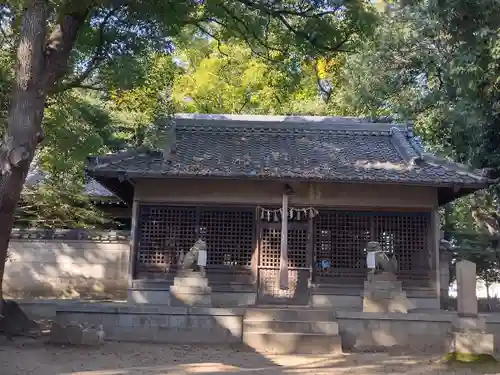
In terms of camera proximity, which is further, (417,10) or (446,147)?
(446,147)

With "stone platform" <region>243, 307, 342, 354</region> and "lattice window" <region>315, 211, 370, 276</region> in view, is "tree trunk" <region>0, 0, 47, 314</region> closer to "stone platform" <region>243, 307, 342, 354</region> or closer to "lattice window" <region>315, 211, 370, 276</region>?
"stone platform" <region>243, 307, 342, 354</region>

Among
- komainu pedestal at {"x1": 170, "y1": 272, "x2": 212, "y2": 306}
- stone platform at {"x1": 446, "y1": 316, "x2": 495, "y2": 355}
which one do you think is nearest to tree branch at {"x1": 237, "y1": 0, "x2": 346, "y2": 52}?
komainu pedestal at {"x1": 170, "y1": 272, "x2": 212, "y2": 306}

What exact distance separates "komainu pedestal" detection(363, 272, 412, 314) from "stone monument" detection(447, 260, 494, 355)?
2409 millimetres

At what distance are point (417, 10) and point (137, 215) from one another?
381 inches

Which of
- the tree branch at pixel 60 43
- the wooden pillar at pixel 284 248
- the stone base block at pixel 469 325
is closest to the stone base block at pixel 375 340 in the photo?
the stone base block at pixel 469 325

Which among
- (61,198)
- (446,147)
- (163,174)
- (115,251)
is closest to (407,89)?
(446,147)

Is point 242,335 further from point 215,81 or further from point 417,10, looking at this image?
point 215,81

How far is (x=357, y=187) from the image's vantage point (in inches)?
578

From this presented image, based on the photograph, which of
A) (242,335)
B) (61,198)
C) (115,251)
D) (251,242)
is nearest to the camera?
(242,335)

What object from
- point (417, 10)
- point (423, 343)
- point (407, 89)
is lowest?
point (423, 343)

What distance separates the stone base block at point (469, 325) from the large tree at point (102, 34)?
615 centimetres

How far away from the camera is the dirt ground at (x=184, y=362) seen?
8.84m

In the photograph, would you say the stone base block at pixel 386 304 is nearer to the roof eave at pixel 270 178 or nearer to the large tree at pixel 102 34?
the roof eave at pixel 270 178

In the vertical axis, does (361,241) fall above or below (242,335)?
above
